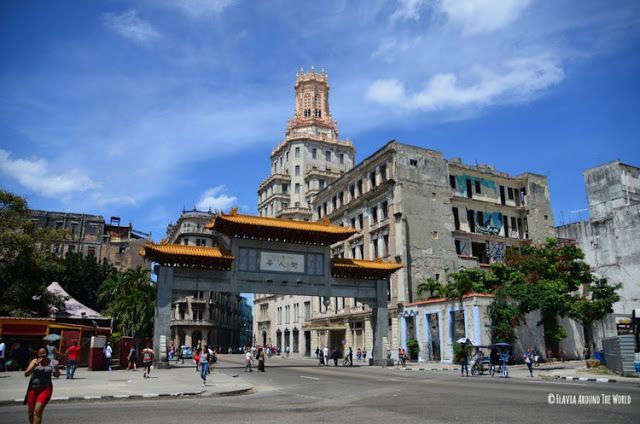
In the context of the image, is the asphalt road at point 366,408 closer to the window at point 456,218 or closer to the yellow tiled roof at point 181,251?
the yellow tiled roof at point 181,251

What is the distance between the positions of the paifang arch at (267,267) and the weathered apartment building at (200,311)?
37.6 metres

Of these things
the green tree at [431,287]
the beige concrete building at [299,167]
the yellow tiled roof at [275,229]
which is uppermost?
the beige concrete building at [299,167]

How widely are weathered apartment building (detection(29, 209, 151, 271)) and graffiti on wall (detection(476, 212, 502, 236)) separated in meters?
59.0

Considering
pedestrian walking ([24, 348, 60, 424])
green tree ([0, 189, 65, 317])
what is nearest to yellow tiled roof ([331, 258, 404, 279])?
green tree ([0, 189, 65, 317])

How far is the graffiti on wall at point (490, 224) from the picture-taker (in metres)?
56.2

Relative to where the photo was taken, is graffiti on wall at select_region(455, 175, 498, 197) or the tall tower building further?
the tall tower building

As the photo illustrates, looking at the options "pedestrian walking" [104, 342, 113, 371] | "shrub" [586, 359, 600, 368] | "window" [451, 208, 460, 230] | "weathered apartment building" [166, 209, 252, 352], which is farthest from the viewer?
"weathered apartment building" [166, 209, 252, 352]

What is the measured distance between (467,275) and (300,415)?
109 ft

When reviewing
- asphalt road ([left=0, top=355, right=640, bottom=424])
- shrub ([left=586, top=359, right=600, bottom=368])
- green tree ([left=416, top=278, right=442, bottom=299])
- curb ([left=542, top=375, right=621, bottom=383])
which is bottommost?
curb ([left=542, top=375, right=621, bottom=383])

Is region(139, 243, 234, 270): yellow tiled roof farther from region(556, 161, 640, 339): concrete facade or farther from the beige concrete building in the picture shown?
the beige concrete building

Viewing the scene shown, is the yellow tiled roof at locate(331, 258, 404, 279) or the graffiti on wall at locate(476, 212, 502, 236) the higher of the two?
the graffiti on wall at locate(476, 212, 502, 236)

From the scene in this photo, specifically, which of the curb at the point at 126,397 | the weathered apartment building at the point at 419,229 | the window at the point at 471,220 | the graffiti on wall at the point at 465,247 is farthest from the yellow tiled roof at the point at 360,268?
the curb at the point at 126,397

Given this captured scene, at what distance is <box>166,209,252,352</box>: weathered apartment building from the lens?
268 feet

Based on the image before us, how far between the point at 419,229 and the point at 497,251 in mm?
11073
